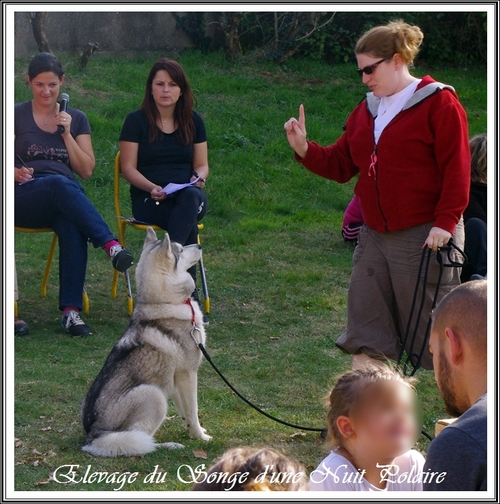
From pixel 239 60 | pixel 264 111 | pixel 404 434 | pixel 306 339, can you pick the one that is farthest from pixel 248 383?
pixel 239 60

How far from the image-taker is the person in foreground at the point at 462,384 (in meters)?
1.85

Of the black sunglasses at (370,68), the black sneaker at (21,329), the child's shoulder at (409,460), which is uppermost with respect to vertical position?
the black sunglasses at (370,68)

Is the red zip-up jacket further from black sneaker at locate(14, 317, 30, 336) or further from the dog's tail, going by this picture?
black sneaker at locate(14, 317, 30, 336)

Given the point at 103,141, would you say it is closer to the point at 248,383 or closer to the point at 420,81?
the point at 248,383

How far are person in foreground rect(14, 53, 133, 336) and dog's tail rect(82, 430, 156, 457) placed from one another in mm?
1888

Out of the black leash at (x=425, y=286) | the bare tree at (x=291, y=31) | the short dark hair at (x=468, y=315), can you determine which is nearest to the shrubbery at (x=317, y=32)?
the bare tree at (x=291, y=31)

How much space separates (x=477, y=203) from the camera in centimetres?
466

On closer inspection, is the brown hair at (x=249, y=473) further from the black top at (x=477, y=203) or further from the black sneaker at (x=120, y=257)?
the black sneaker at (x=120, y=257)

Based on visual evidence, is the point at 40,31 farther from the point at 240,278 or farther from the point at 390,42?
the point at 390,42

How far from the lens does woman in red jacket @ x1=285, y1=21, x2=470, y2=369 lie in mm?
3656

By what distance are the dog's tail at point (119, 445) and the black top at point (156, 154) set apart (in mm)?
2656

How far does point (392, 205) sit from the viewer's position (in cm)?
377

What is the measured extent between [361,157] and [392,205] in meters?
0.31

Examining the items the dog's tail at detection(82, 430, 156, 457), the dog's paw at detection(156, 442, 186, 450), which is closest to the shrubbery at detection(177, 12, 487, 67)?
the dog's paw at detection(156, 442, 186, 450)
